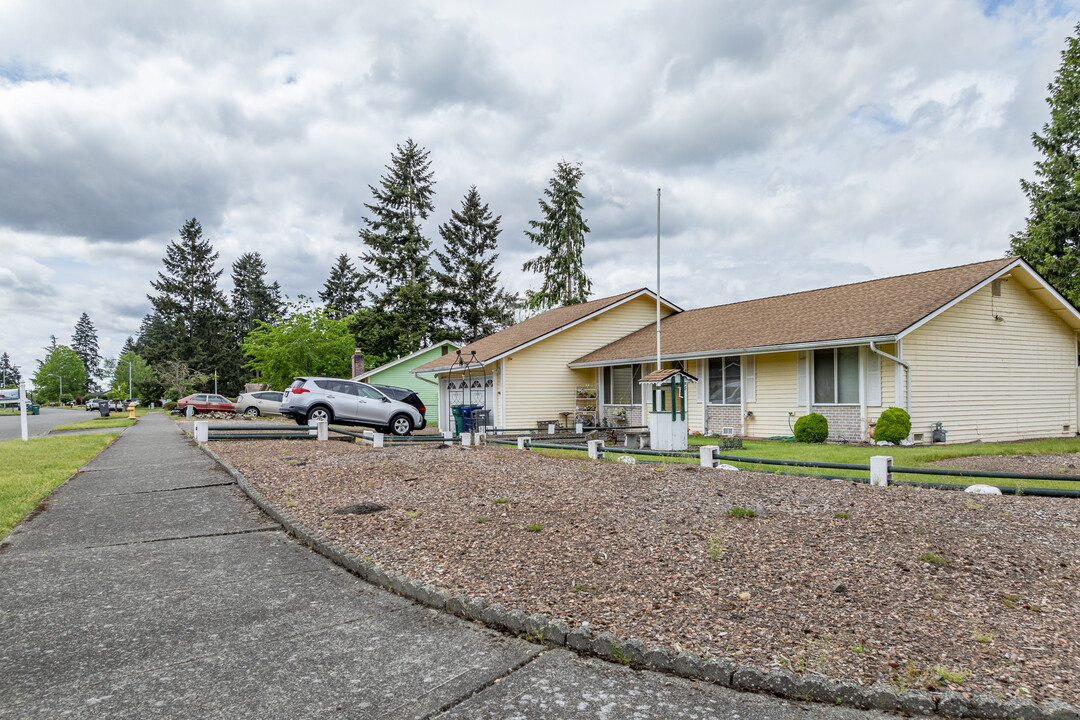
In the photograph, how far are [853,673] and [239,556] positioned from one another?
16.3 ft

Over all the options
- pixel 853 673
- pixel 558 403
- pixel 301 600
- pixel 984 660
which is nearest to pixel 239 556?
pixel 301 600

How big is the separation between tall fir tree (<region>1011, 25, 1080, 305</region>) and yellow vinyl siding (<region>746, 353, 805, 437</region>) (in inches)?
736

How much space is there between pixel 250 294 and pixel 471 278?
40023 millimetres

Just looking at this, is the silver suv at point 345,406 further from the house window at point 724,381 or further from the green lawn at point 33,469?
the house window at point 724,381

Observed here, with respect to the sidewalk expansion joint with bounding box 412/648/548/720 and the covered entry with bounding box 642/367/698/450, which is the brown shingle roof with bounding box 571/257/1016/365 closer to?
the covered entry with bounding box 642/367/698/450

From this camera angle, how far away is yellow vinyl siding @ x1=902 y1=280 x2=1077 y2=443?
15.9 metres

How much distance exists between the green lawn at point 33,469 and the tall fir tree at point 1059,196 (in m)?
35.2

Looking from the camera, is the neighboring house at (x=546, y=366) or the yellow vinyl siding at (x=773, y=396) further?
the neighboring house at (x=546, y=366)

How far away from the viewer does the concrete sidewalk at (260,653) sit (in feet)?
9.76

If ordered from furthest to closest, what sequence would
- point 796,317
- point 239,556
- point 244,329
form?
point 244,329, point 796,317, point 239,556

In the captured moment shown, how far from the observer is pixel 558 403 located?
78.4ft

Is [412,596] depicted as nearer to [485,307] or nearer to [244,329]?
[485,307]

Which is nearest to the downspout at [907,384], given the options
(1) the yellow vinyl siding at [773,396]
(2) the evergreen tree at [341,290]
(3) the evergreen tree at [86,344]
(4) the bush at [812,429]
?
(4) the bush at [812,429]


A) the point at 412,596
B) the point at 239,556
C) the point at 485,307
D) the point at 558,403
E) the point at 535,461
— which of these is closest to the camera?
the point at 412,596
